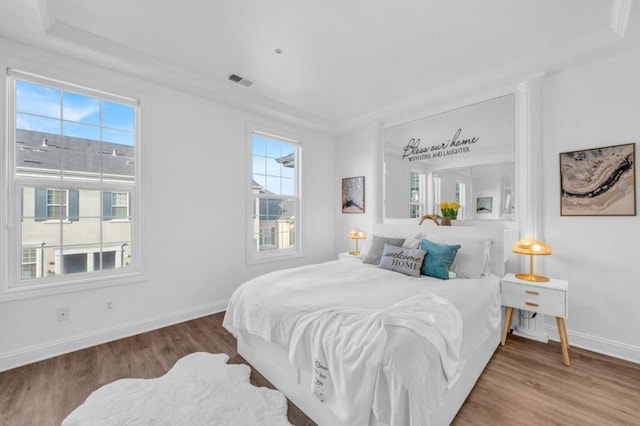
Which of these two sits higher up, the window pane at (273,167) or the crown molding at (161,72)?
the crown molding at (161,72)

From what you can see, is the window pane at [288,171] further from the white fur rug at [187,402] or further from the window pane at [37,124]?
the white fur rug at [187,402]

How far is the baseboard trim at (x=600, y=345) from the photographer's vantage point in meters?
2.39

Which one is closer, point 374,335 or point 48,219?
point 374,335

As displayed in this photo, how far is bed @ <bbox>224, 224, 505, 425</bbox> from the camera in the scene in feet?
4.30

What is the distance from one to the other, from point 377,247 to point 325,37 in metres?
2.18

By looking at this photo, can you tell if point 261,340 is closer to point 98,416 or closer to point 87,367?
point 98,416

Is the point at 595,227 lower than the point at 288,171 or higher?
lower

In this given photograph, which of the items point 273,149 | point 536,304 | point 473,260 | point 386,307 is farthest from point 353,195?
point 386,307

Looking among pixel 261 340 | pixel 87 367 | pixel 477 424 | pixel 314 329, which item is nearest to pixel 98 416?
pixel 87 367

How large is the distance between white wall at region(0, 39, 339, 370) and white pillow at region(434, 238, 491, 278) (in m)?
2.53

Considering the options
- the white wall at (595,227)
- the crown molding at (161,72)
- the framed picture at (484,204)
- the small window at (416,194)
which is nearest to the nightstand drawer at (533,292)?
the white wall at (595,227)

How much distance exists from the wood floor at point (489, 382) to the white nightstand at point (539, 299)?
0.22 meters

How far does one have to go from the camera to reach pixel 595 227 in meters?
2.57

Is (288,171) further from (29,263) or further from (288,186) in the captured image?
(29,263)
